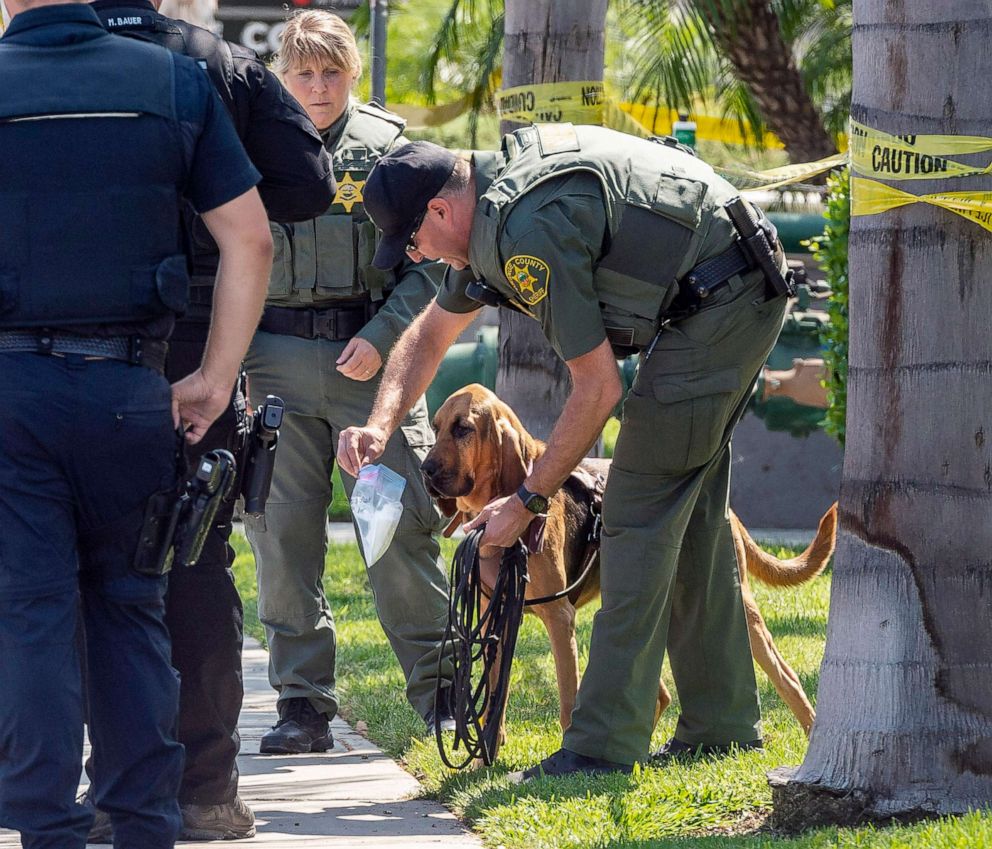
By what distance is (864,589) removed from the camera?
3635 millimetres

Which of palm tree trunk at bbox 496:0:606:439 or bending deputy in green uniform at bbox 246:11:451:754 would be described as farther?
palm tree trunk at bbox 496:0:606:439

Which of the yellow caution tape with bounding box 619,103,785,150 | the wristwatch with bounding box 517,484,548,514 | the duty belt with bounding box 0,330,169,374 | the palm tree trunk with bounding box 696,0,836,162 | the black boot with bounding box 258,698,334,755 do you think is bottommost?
the black boot with bounding box 258,698,334,755

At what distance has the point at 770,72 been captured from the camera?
13828mm

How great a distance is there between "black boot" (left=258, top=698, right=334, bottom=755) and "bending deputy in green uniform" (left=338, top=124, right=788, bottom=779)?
3.26ft

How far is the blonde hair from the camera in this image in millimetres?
4848

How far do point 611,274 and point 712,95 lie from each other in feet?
48.2

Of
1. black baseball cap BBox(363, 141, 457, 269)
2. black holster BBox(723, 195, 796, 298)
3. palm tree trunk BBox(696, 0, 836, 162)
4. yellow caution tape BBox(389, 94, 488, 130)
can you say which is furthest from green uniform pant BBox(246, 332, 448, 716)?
yellow caution tape BBox(389, 94, 488, 130)

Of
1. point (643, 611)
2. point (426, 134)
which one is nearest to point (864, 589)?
point (643, 611)

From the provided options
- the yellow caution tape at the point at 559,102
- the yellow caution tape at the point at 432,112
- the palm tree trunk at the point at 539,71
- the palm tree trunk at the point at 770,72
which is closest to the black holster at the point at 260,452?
the palm tree trunk at the point at 539,71

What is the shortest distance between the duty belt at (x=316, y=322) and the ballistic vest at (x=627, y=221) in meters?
1.00

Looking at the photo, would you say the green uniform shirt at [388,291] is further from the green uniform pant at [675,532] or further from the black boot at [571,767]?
the black boot at [571,767]

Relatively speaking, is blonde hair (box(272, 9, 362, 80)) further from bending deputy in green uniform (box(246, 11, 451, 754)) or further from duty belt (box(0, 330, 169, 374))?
duty belt (box(0, 330, 169, 374))

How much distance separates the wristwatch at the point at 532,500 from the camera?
407cm

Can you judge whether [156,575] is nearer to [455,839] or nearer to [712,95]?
[455,839]
